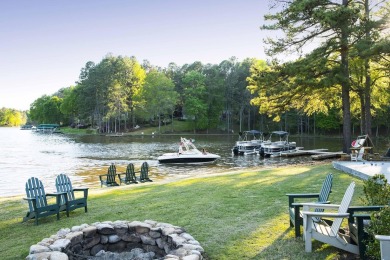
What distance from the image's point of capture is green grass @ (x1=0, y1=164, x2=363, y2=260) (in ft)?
18.9

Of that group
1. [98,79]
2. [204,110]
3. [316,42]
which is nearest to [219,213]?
[316,42]

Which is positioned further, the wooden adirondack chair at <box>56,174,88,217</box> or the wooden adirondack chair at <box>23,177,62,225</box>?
the wooden adirondack chair at <box>56,174,88,217</box>

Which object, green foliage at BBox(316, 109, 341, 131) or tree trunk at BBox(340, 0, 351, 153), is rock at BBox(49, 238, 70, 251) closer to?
tree trunk at BBox(340, 0, 351, 153)

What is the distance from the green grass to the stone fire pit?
56 cm

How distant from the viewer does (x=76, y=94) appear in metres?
95.2

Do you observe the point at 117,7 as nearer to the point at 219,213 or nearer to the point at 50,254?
the point at 219,213

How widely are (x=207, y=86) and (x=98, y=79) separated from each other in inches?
1004

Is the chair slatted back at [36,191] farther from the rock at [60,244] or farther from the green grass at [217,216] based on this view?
the rock at [60,244]

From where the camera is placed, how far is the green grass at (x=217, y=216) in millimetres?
5770

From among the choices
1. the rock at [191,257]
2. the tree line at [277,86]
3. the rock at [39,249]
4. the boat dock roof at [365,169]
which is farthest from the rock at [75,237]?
the tree line at [277,86]

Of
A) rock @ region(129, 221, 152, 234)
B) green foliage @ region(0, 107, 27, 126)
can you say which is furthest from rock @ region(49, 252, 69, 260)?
green foliage @ region(0, 107, 27, 126)

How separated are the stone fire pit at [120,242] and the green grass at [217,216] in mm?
561

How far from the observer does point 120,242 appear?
628 centimetres

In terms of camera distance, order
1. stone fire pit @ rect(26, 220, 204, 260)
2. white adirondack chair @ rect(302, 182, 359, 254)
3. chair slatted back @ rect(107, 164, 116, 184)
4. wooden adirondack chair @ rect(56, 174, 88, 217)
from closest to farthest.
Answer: white adirondack chair @ rect(302, 182, 359, 254) < stone fire pit @ rect(26, 220, 204, 260) < wooden adirondack chair @ rect(56, 174, 88, 217) < chair slatted back @ rect(107, 164, 116, 184)
